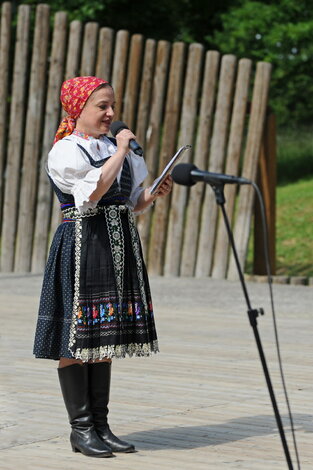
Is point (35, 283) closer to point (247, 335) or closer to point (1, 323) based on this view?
point (1, 323)

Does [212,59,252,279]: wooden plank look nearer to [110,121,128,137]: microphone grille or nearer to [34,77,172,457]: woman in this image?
[34,77,172,457]: woman

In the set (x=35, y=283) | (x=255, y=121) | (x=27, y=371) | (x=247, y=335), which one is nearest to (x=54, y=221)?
(x=35, y=283)

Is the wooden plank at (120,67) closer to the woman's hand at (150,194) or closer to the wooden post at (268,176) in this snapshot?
the wooden post at (268,176)

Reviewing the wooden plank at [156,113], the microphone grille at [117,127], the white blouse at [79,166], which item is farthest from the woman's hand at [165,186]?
the wooden plank at [156,113]

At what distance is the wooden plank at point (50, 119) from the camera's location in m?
12.4

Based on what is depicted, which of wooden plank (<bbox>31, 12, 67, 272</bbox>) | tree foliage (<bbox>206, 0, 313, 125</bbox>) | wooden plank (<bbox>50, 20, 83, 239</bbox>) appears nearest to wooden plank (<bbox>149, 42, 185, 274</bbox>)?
wooden plank (<bbox>50, 20, 83, 239</bbox>)

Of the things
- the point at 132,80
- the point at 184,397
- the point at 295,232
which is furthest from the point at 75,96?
the point at 295,232

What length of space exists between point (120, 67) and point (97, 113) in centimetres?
732

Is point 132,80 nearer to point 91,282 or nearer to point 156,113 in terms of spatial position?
point 156,113

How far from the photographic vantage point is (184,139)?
1212 cm

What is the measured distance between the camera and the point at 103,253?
16.4 ft

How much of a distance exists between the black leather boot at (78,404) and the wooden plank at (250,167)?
273 inches

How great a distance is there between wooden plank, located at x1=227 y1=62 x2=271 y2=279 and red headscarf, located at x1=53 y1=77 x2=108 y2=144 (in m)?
6.84

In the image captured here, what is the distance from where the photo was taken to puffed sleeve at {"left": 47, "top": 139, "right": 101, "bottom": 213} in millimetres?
4809
